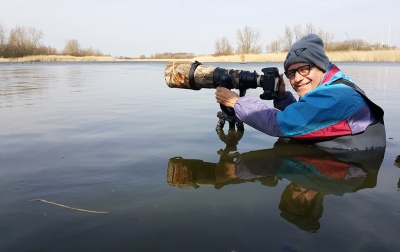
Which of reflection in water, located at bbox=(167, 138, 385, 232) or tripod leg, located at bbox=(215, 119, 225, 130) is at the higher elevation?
tripod leg, located at bbox=(215, 119, 225, 130)

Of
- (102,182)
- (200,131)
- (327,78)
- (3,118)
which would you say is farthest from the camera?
(3,118)

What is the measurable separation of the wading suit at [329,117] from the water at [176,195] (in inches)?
8.5

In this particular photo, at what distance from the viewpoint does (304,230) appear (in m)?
1.49

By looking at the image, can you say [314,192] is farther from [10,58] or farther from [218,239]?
[10,58]

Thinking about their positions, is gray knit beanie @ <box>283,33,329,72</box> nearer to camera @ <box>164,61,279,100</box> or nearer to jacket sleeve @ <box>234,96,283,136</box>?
camera @ <box>164,61,279,100</box>

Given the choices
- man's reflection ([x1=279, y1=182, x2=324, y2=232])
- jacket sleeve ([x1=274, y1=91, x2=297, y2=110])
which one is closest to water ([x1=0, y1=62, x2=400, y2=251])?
man's reflection ([x1=279, y1=182, x2=324, y2=232])

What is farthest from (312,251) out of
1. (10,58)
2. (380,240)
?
(10,58)

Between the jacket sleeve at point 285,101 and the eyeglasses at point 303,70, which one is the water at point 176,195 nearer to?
the jacket sleeve at point 285,101

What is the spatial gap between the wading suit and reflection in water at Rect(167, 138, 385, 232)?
138 millimetres

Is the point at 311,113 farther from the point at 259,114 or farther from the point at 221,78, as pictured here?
the point at 221,78

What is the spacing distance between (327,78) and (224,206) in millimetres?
1520

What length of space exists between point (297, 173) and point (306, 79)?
0.90 meters

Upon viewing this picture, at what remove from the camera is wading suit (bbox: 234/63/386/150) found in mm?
2352

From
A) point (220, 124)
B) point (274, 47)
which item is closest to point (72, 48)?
point (274, 47)
